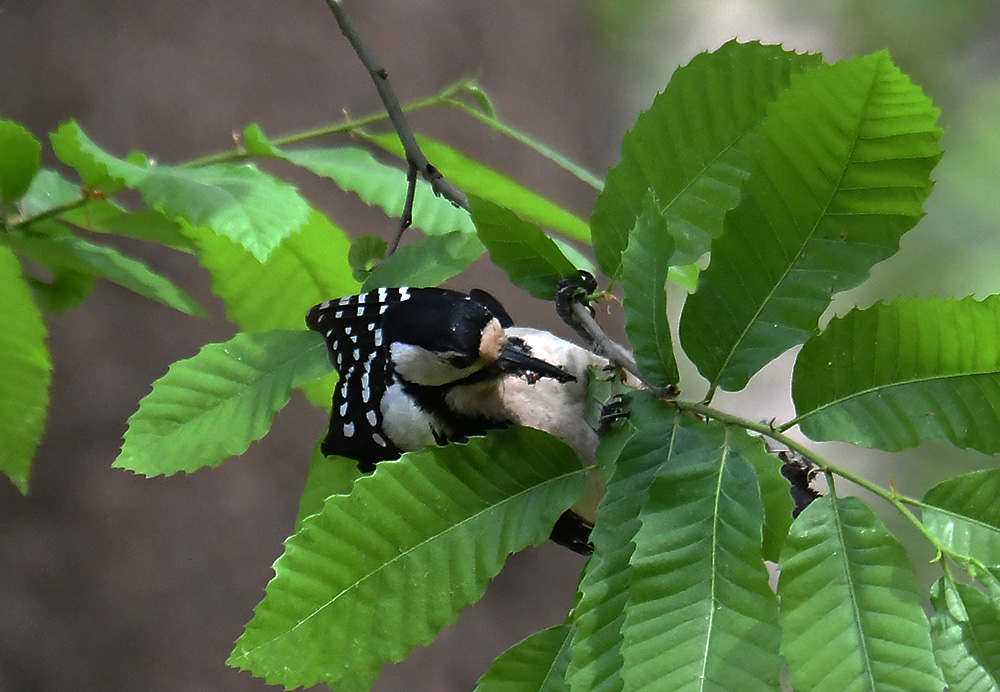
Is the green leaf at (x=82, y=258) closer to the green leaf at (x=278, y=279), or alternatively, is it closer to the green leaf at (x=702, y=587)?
the green leaf at (x=278, y=279)

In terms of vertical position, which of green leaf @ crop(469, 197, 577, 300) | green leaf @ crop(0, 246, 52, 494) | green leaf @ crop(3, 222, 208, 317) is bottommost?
green leaf @ crop(0, 246, 52, 494)

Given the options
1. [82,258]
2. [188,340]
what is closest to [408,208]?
[82,258]

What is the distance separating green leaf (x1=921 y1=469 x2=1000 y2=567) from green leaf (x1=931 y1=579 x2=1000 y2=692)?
2 cm

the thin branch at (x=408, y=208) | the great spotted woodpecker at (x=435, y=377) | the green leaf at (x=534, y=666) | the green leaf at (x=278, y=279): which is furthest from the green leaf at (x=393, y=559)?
the green leaf at (x=278, y=279)

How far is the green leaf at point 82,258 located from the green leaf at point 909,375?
53 cm

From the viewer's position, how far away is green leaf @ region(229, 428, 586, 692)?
428mm

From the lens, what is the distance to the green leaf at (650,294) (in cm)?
41

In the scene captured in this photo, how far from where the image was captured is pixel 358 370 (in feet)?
2.15

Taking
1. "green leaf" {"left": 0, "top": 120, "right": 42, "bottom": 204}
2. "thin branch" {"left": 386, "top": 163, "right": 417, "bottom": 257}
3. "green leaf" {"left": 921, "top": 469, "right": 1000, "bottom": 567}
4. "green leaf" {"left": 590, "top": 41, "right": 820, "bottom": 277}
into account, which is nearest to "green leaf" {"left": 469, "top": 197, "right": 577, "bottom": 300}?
"green leaf" {"left": 590, "top": 41, "right": 820, "bottom": 277}

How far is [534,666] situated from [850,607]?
18 cm

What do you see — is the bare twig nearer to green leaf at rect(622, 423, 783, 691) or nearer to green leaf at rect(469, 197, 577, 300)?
green leaf at rect(469, 197, 577, 300)

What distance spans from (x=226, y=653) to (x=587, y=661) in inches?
46.5

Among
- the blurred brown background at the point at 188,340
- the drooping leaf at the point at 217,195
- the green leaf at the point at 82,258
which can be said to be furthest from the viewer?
the blurred brown background at the point at 188,340

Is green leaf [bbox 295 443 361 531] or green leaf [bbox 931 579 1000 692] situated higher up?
green leaf [bbox 295 443 361 531]
